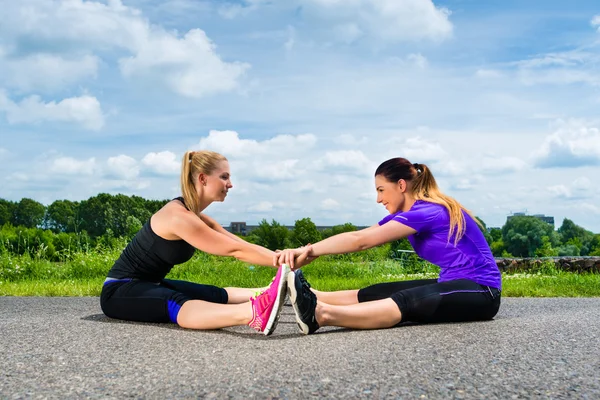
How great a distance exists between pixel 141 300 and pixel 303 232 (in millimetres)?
10403

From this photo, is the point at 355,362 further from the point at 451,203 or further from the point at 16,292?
the point at 16,292

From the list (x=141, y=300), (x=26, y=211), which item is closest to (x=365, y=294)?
(x=141, y=300)

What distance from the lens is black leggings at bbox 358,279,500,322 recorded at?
4.15 m

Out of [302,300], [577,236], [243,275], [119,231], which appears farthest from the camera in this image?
[577,236]

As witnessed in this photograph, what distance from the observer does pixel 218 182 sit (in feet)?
14.7

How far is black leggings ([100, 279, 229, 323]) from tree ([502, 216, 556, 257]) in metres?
31.6

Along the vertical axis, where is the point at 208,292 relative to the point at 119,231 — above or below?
below

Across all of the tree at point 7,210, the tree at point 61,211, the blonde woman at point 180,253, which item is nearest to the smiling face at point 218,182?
the blonde woman at point 180,253

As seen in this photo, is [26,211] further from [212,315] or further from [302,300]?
[302,300]

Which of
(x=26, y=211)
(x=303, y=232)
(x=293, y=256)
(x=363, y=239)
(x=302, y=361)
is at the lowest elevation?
(x=302, y=361)

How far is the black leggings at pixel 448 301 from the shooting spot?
4.15 meters

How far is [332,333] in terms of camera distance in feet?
13.6

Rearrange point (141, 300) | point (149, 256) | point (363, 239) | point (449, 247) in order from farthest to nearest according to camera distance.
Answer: point (149, 256), point (141, 300), point (449, 247), point (363, 239)

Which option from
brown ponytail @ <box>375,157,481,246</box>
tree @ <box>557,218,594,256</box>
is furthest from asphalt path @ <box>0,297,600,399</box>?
tree @ <box>557,218,594,256</box>
